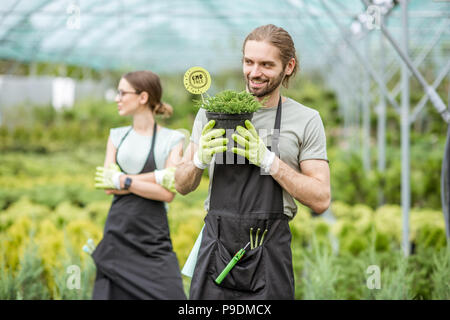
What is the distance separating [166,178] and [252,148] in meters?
0.98

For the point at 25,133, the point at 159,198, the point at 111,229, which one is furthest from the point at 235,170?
the point at 25,133

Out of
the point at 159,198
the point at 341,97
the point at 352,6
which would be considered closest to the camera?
the point at 159,198

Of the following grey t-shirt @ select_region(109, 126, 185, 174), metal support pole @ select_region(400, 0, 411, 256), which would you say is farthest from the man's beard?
metal support pole @ select_region(400, 0, 411, 256)

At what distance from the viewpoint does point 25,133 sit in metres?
10.2

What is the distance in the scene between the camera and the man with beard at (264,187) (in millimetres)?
1498

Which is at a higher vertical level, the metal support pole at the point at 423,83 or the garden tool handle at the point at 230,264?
the metal support pole at the point at 423,83

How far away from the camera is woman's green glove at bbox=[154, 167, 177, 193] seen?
234 centimetres

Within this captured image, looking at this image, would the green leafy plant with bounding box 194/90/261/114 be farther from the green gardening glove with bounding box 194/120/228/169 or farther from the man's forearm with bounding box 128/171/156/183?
the man's forearm with bounding box 128/171/156/183

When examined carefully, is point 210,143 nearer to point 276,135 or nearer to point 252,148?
point 252,148

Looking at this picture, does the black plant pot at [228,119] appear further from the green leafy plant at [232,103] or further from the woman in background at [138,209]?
the woman in background at [138,209]

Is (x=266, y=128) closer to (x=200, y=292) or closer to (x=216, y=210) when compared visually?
(x=216, y=210)

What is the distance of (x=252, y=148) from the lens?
1.44 metres

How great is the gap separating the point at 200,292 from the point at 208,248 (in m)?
0.14

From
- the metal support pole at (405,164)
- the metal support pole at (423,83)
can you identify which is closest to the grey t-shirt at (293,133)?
the metal support pole at (423,83)
